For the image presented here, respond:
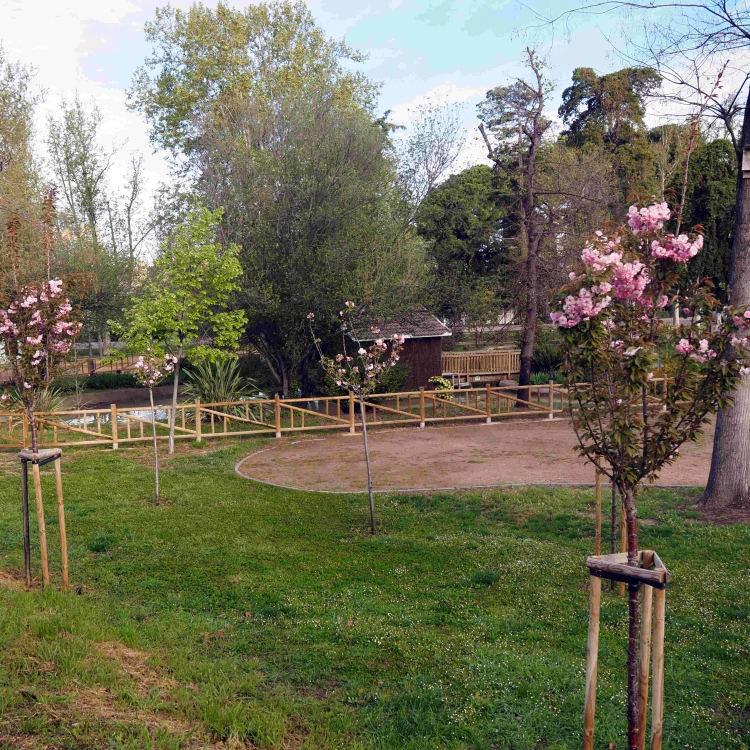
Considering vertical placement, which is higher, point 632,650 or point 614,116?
point 614,116

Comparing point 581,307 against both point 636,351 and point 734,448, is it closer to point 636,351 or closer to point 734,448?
point 636,351

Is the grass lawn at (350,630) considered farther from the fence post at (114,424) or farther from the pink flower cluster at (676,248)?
the fence post at (114,424)

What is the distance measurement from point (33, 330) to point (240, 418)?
Answer: 9.11 m

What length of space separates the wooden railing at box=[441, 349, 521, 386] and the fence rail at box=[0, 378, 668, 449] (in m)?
4.37

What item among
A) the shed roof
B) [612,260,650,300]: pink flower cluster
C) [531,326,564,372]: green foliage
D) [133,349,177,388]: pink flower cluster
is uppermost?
[612,260,650,300]: pink flower cluster

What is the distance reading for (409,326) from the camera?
857 inches

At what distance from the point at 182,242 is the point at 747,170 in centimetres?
979

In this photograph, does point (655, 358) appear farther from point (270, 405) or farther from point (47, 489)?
point (270, 405)

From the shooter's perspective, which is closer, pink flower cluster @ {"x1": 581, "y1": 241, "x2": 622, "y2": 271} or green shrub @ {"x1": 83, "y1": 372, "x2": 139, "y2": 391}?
pink flower cluster @ {"x1": 581, "y1": 241, "x2": 622, "y2": 271}

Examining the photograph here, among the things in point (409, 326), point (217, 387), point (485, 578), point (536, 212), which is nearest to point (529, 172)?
point (536, 212)

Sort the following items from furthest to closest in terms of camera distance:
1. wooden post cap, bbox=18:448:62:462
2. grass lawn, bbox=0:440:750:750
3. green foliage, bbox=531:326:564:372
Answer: green foliage, bbox=531:326:564:372
wooden post cap, bbox=18:448:62:462
grass lawn, bbox=0:440:750:750

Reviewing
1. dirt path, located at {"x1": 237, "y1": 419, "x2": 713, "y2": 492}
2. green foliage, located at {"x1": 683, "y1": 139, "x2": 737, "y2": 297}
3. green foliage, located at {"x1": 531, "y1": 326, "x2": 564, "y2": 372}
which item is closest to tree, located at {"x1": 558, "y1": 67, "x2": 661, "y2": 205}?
green foliage, located at {"x1": 683, "y1": 139, "x2": 737, "y2": 297}

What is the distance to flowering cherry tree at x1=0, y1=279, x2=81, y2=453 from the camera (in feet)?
24.8

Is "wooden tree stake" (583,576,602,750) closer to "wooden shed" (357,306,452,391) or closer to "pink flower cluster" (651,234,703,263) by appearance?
"pink flower cluster" (651,234,703,263)
